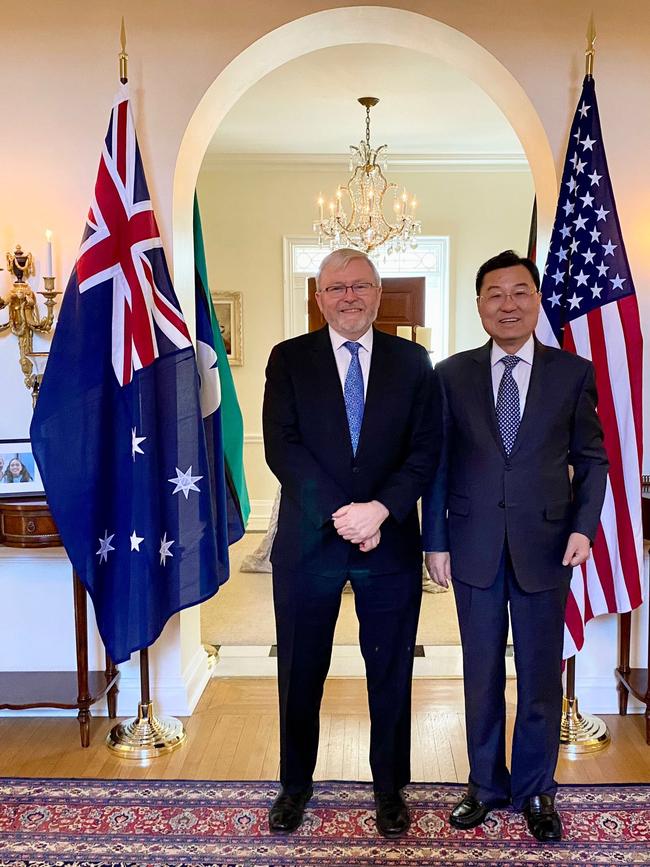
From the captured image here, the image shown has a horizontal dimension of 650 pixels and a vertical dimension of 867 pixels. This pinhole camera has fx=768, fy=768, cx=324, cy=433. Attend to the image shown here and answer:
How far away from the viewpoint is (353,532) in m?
2.05

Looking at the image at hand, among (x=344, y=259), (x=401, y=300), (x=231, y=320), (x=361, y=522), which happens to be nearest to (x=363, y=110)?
(x=401, y=300)

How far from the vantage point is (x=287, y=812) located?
2291 millimetres

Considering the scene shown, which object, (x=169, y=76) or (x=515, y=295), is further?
(x=169, y=76)

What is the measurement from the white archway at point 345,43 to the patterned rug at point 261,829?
1.76 meters

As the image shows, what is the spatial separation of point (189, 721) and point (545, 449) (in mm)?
1831

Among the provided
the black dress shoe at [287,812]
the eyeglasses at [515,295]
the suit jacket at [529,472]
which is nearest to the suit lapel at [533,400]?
the suit jacket at [529,472]

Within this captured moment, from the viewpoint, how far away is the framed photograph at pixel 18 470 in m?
2.88

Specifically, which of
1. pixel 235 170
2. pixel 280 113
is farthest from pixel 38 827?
pixel 235 170

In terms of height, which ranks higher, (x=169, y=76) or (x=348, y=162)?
(x=348, y=162)

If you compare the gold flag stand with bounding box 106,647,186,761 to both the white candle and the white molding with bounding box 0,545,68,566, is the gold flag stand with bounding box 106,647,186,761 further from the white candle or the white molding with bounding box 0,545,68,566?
the white candle

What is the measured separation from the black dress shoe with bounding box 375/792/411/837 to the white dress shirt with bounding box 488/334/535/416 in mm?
1214

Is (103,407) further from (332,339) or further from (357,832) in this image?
(357,832)

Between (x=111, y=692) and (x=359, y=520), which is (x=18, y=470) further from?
(x=359, y=520)

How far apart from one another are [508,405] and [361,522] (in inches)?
22.3
